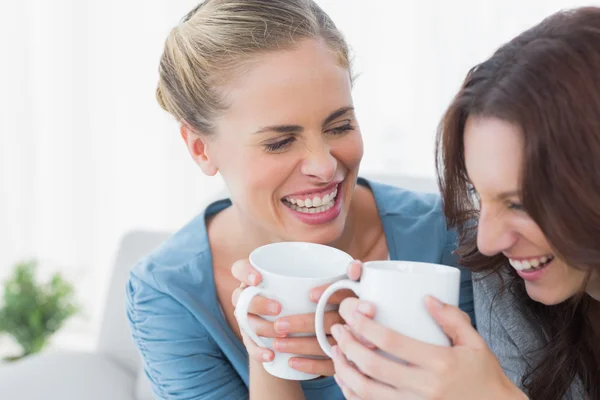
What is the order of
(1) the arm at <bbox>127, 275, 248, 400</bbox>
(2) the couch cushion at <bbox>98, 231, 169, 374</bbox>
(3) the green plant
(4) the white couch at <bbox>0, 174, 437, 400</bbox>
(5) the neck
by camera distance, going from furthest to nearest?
1. (3) the green plant
2. (2) the couch cushion at <bbox>98, 231, 169, 374</bbox>
3. (4) the white couch at <bbox>0, 174, 437, 400</bbox>
4. (1) the arm at <bbox>127, 275, 248, 400</bbox>
5. (5) the neck

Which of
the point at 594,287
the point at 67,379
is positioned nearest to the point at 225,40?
the point at 594,287

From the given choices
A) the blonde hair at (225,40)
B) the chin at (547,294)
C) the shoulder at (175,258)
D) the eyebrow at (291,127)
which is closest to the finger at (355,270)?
the chin at (547,294)

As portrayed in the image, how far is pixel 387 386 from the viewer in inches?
39.6

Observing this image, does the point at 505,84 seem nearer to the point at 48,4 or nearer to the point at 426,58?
the point at 426,58

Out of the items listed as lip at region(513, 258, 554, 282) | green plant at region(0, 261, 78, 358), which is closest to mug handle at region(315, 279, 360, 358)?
lip at region(513, 258, 554, 282)

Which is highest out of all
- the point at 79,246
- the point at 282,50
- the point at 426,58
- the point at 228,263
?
the point at 282,50

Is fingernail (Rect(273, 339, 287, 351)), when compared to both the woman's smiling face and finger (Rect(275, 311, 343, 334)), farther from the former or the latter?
the woman's smiling face

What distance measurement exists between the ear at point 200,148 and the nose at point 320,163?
260 millimetres

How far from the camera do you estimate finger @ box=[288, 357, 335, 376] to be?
116 cm

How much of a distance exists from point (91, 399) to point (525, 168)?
1664mm

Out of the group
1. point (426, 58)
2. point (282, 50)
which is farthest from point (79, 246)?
point (282, 50)

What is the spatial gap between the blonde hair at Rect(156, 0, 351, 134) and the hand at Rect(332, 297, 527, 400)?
2.12 ft

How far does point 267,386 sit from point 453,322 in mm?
499

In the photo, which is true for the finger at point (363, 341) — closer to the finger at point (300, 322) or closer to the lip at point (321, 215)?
the finger at point (300, 322)
